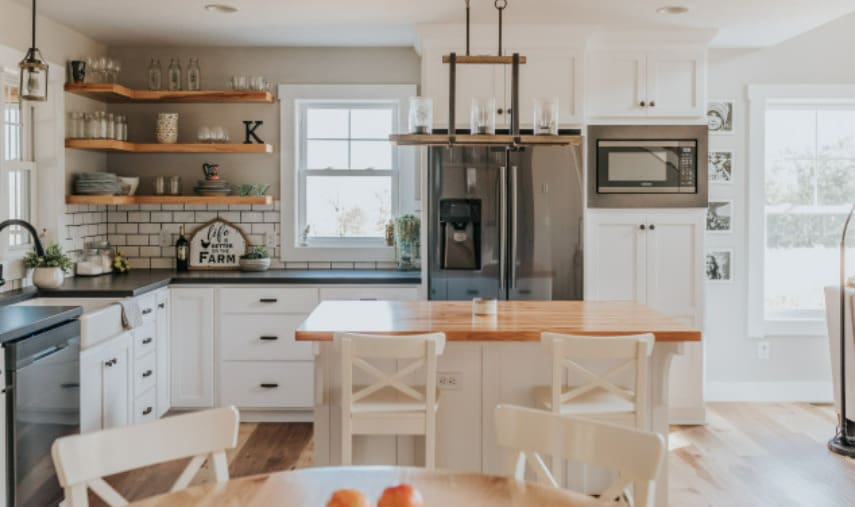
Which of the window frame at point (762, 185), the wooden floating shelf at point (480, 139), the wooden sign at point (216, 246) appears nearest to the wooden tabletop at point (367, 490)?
the wooden floating shelf at point (480, 139)

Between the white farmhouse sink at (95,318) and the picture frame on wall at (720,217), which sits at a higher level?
the picture frame on wall at (720,217)

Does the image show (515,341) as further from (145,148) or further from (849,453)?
(145,148)

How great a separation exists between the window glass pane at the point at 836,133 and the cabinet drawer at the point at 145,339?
4600 mm

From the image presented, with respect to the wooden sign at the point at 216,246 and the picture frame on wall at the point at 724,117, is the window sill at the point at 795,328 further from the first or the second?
the wooden sign at the point at 216,246

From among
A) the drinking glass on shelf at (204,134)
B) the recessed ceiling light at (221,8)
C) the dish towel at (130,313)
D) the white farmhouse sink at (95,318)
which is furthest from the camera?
the drinking glass on shelf at (204,134)

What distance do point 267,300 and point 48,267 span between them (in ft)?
4.03

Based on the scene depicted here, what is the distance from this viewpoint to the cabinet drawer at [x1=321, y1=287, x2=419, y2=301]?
505 cm

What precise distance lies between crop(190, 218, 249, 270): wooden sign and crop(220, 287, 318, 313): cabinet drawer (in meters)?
0.65

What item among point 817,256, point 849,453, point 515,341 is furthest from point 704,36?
point 515,341

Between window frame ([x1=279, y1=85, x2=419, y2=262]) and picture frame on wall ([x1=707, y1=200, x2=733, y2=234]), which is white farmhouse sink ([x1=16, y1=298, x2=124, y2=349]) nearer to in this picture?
window frame ([x1=279, y1=85, x2=419, y2=262])

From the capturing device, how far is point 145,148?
5344 millimetres

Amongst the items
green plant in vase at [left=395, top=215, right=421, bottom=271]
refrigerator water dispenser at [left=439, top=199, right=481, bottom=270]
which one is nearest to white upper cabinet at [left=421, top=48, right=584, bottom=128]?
refrigerator water dispenser at [left=439, top=199, right=481, bottom=270]

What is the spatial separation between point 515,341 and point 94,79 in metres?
3.44

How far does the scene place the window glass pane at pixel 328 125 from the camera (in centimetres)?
575
